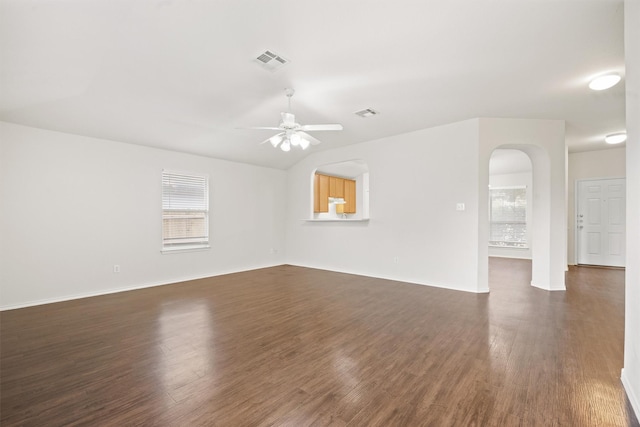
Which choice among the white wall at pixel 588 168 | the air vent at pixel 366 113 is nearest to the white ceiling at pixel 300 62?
the air vent at pixel 366 113

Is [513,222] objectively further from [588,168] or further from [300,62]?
[300,62]

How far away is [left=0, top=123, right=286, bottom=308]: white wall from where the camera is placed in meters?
3.79

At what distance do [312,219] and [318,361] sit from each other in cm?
454

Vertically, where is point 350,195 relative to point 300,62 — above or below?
below

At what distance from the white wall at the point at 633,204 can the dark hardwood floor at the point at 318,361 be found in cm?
22

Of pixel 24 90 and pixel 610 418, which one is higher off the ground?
pixel 24 90

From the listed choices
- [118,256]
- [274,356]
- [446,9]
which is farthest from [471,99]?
[118,256]

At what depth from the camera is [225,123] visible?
15.0 ft

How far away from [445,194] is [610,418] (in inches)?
136

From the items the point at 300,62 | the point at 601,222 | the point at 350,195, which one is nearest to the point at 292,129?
the point at 300,62

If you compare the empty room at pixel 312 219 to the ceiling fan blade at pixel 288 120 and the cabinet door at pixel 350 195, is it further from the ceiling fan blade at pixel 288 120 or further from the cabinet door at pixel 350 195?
the cabinet door at pixel 350 195

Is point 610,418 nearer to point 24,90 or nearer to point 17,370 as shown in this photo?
point 17,370

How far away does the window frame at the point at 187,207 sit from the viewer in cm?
525

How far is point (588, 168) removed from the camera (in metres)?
6.63
